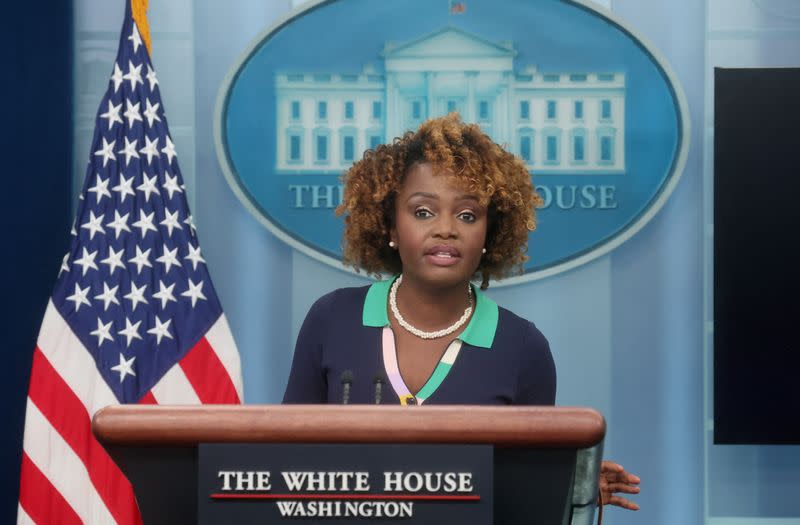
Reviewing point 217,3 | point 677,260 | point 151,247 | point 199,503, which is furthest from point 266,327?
point 199,503

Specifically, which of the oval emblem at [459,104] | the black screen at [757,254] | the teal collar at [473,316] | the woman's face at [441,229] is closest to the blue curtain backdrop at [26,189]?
the oval emblem at [459,104]

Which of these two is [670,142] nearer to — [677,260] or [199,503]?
[677,260]

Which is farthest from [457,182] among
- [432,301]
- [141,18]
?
[141,18]

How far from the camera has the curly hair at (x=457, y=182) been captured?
1579mm

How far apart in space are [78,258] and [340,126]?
37.7 inches

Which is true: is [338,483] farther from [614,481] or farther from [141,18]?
[141,18]

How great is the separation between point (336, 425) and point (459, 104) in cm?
233

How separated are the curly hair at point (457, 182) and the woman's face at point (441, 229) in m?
0.03

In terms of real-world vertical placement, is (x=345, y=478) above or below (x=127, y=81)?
below

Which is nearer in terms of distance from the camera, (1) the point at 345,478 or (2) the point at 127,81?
(1) the point at 345,478

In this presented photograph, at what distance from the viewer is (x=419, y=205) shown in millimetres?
1586

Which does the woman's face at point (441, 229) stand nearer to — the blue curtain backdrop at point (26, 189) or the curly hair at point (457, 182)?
the curly hair at point (457, 182)

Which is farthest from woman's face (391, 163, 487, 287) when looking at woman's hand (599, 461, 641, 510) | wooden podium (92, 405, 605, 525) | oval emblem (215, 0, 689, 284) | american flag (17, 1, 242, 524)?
oval emblem (215, 0, 689, 284)

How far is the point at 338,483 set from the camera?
0.86 metres
